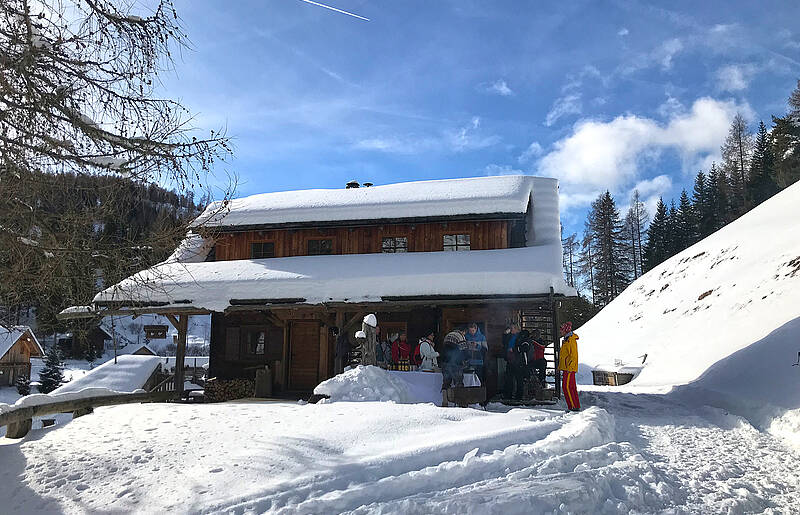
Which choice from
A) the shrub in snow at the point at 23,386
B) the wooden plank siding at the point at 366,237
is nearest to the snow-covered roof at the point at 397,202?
the wooden plank siding at the point at 366,237

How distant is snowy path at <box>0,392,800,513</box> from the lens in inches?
182

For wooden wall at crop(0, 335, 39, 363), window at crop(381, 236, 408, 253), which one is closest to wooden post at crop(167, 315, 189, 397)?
window at crop(381, 236, 408, 253)

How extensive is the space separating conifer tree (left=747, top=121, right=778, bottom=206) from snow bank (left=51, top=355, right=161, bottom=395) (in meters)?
47.9

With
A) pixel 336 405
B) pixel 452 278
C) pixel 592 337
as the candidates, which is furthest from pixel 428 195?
pixel 592 337

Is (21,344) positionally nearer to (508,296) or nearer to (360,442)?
(508,296)

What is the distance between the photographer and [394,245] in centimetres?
1691

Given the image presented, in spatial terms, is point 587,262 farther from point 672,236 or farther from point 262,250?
point 262,250

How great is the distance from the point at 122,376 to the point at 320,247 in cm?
1046

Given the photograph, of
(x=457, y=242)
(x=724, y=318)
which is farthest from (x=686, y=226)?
(x=457, y=242)

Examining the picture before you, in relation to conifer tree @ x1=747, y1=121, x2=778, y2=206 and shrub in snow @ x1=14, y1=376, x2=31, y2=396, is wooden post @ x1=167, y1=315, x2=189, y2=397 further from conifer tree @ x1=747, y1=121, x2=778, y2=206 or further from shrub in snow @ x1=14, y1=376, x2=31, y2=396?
conifer tree @ x1=747, y1=121, x2=778, y2=206

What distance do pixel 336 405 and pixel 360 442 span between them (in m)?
2.59

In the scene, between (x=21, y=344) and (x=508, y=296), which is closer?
(x=508, y=296)

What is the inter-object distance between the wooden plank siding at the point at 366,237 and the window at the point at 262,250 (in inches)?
3.9

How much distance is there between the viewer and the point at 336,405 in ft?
28.0
